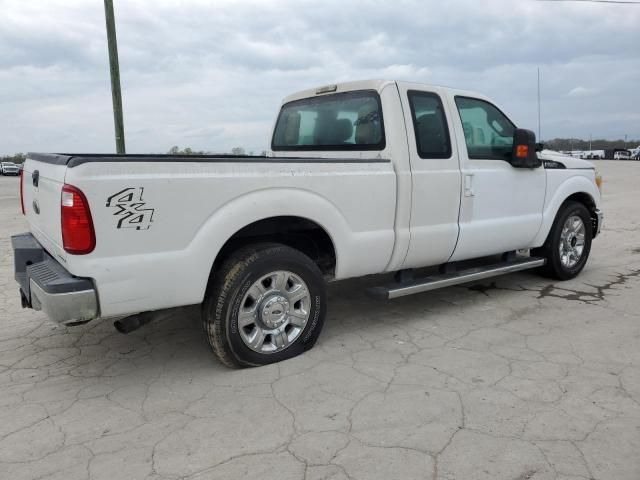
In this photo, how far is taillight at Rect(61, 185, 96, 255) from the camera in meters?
2.77

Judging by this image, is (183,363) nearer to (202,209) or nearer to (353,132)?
(202,209)

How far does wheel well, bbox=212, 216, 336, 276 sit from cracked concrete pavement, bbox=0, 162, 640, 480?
0.65 meters

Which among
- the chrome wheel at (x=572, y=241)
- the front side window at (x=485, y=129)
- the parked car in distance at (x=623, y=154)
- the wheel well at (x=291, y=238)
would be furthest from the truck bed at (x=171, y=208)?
the parked car in distance at (x=623, y=154)

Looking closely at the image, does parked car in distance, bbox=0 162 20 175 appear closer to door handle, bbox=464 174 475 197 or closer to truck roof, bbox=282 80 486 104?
truck roof, bbox=282 80 486 104

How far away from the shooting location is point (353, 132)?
444 cm

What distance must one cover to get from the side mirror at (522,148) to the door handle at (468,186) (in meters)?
0.61

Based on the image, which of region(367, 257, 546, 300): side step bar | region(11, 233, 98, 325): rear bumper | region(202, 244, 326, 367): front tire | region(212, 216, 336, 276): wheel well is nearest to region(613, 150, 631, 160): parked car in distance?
region(367, 257, 546, 300): side step bar

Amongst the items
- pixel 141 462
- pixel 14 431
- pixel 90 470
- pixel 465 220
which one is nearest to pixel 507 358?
pixel 465 220

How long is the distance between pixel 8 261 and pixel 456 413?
6362 mm

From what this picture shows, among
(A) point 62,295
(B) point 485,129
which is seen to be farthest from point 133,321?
(B) point 485,129

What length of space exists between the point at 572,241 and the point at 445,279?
218 centimetres

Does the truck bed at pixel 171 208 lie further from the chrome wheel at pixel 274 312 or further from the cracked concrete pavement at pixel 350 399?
the cracked concrete pavement at pixel 350 399

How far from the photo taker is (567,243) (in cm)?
571

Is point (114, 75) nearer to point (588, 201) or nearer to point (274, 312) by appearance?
point (274, 312)
